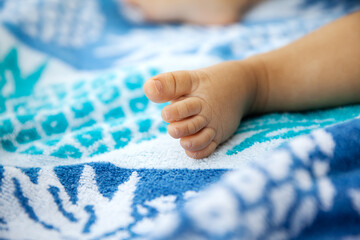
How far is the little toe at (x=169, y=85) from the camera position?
15.3 inches

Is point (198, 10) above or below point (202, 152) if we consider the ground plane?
above

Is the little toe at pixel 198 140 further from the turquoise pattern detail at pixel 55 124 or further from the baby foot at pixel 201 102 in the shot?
the turquoise pattern detail at pixel 55 124

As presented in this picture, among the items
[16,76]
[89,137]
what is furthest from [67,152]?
[16,76]

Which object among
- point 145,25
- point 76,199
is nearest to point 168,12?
point 145,25

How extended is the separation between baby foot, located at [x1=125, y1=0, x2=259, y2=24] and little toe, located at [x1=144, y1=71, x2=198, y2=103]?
44cm

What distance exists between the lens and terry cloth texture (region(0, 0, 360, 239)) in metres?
0.26

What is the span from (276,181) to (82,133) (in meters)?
0.31

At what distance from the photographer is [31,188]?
37cm

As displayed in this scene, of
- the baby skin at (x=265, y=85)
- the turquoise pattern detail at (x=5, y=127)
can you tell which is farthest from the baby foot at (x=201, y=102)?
the turquoise pattern detail at (x=5, y=127)

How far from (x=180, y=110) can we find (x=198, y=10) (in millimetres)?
501

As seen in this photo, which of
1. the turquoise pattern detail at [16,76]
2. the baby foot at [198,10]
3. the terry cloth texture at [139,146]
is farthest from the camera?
the baby foot at [198,10]

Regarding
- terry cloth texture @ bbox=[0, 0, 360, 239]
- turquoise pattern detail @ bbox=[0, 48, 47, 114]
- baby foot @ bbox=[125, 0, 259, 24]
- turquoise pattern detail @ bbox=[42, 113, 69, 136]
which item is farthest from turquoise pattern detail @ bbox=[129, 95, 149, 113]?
baby foot @ bbox=[125, 0, 259, 24]

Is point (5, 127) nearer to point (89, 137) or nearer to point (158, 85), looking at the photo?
point (89, 137)

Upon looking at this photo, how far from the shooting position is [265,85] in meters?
0.49
